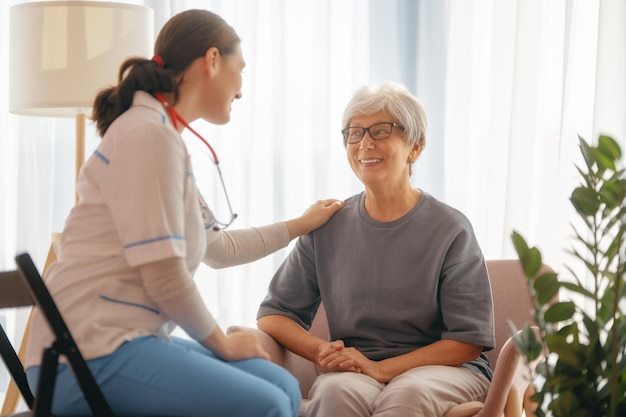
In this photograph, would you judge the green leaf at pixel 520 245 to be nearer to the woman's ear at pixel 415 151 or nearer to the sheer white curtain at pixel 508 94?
the woman's ear at pixel 415 151

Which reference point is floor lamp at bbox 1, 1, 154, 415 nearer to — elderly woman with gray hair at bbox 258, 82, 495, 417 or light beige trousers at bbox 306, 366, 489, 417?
A: elderly woman with gray hair at bbox 258, 82, 495, 417

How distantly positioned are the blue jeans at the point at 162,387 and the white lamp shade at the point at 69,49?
1.31m

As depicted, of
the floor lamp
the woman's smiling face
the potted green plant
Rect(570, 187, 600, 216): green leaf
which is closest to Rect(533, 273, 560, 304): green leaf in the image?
the potted green plant

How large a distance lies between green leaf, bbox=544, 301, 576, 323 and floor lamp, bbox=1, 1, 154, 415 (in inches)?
68.3

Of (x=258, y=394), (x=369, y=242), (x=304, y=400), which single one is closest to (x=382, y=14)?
(x=369, y=242)

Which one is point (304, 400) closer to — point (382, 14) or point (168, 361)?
point (168, 361)

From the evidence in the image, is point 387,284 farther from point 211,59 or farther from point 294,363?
point 211,59

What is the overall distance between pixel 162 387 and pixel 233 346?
0.26 metres

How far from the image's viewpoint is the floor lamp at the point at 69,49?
2.70m

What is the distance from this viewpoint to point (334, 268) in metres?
2.36

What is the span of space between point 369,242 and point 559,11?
1413mm

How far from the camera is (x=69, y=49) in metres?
2.70

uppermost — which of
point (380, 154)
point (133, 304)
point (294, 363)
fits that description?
point (380, 154)

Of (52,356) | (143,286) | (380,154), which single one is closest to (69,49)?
(380,154)
